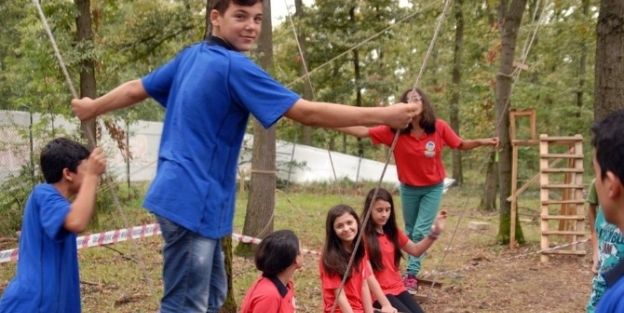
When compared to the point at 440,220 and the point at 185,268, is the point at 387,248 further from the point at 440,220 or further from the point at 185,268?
the point at 185,268

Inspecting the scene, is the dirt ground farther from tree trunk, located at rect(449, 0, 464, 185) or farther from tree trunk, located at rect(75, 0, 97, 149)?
tree trunk, located at rect(449, 0, 464, 185)

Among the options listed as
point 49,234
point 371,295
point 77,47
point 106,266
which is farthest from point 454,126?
point 49,234

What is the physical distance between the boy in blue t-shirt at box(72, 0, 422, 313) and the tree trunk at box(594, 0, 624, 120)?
13.2 feet

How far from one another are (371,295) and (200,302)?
7.08ft

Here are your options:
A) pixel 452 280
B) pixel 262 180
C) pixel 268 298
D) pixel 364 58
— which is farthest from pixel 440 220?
pixel 364 58

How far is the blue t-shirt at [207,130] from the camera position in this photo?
231 cm

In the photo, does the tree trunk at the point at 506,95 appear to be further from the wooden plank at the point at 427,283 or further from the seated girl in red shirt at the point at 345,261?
the seated girl in red shirt at the point at 345,261

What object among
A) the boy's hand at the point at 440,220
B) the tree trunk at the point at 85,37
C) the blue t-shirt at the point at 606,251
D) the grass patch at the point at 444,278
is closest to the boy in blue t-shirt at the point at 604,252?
the blue t-shirt at the point at 606,251

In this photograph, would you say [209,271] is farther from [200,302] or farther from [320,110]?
[320,110]

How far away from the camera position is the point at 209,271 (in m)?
2.46

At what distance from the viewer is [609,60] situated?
5930 mm

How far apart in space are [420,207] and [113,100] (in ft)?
11.0

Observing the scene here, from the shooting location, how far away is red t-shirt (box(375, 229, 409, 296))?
4.70 m

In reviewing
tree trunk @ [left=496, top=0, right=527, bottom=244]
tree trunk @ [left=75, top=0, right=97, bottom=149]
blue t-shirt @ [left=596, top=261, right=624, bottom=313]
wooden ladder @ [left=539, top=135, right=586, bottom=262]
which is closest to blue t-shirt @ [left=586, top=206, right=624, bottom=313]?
blue t-shirt @ [left=596, top=261, right=624, bottom=313]
